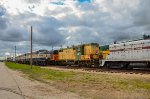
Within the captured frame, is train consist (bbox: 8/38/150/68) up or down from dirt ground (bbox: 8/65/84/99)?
up

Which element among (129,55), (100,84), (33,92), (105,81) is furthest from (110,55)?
(33,92)

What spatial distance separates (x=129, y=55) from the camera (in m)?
33.7

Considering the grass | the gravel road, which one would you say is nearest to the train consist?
the grass

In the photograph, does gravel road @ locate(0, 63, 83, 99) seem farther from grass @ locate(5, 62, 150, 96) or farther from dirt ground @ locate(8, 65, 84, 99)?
grass @ locate(5, 62, 150, 96)

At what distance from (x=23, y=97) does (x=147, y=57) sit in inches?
748

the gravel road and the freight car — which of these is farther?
the freight car

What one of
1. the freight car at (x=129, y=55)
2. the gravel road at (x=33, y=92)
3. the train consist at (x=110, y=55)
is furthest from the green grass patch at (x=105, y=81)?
the train consist at (x=110, y=55)

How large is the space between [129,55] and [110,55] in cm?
434

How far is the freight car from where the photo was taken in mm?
30859

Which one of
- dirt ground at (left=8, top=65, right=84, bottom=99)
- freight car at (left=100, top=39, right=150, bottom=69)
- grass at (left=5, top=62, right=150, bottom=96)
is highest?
freight car at (left=100, top=39, right=150, bottom=69)

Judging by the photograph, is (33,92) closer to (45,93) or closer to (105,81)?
(45,93)

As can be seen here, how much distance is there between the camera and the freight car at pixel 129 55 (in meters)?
30.9

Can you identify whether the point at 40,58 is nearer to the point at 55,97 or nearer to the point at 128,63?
the point at 128,63

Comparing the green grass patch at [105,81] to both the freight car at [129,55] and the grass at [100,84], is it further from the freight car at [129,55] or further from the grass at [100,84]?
the freight car at [129,55]
